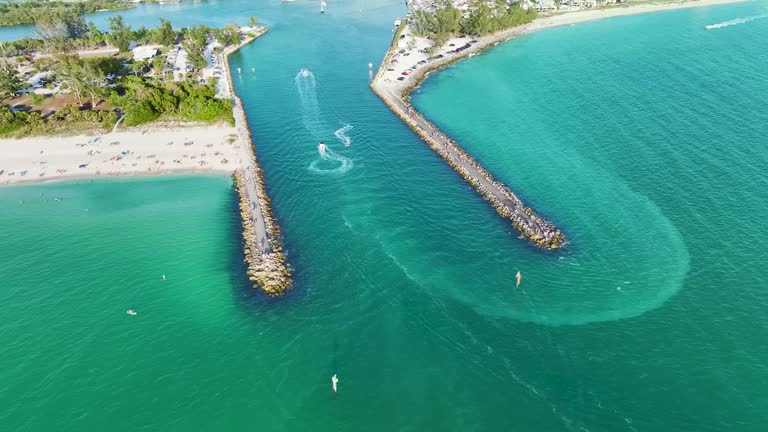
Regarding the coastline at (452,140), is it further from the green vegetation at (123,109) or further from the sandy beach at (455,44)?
the green vegetation at (123,109)

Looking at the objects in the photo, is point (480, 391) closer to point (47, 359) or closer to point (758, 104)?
point (47, 359)

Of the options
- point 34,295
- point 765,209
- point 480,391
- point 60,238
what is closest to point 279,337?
point 480,391

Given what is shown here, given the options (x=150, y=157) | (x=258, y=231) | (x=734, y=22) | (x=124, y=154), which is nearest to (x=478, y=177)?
(x=258, y=231)

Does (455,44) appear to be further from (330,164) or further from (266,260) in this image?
(266,260)

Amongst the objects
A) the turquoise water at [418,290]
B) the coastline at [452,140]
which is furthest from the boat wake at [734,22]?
the turquoise water at [418,290]

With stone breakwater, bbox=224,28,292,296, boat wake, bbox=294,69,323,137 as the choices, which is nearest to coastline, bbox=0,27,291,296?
stone breakwater, bbox=224,28,292,296

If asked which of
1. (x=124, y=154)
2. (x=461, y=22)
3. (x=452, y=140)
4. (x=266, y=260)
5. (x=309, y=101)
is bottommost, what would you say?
(x=266, y=260)

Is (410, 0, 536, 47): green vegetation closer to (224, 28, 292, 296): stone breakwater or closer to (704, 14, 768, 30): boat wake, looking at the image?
(704, 14, 768, 30): boat wake
